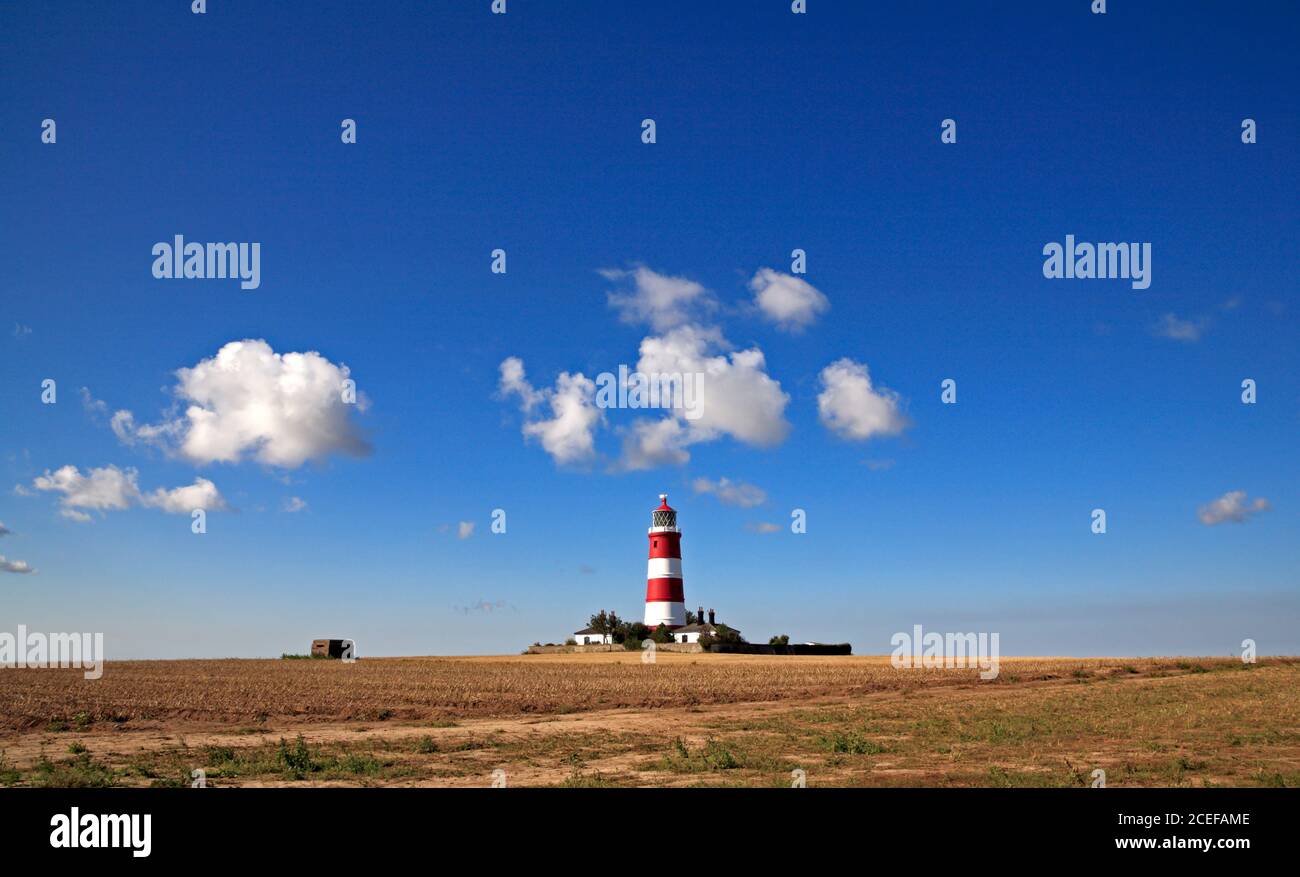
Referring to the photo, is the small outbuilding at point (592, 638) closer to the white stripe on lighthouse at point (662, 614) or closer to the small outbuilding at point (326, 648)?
the white stripe on lighthouse at point (662, 614)

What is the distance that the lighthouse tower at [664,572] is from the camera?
8606cm

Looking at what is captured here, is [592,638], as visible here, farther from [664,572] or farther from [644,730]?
[644,730]

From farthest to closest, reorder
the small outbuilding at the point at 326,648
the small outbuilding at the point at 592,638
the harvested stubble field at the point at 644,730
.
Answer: the small outbuilding at the point at 592,638
the small outbuilding at the point at 326,648
the harvested stubble field at the point at 644,730

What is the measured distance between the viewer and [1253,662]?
6456cm

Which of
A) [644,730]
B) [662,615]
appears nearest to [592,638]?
[662,615]

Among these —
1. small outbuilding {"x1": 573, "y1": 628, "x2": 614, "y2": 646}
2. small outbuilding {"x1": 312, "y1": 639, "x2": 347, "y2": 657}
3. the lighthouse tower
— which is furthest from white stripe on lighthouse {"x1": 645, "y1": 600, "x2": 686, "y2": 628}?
small outbuilding {"x1": 312, "y1": 639, "x2": 347, "y2": 657}

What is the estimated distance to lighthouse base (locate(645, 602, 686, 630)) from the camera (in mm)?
86981

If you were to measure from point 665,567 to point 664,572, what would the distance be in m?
0.50

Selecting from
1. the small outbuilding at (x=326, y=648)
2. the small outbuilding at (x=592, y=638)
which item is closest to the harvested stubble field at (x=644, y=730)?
the small outbuilding at (x=326, y=648)

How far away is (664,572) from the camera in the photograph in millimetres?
86812

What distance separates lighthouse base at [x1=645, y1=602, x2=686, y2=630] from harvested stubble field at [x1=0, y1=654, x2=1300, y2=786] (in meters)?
39.1
